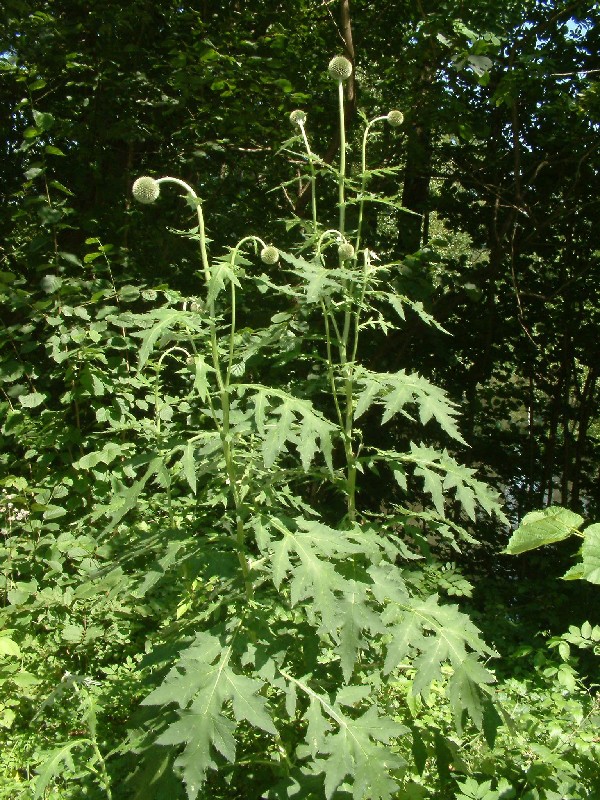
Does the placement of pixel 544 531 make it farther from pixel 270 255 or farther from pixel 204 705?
pixel 270 255

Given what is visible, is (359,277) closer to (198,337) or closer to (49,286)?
(198,337)

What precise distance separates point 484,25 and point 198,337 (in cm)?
325

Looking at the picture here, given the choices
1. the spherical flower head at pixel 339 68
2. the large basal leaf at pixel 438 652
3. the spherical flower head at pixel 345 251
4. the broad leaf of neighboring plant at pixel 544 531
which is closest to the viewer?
the broad leaf of neighboring plant at pixel 544 531

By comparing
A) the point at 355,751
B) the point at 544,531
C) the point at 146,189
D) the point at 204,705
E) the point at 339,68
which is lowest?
the point at 355,751

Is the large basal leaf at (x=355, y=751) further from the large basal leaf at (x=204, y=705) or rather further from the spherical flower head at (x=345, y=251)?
the spherical flower head at (x=345, y=251)

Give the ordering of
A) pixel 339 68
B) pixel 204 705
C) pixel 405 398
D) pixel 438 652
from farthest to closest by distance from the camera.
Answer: pixel 339 68, pixel 405 398, pixel 438 652, pixel 204 705

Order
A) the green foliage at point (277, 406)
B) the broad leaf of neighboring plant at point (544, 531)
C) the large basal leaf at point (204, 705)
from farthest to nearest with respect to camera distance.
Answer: the green foliage at point (277, 406) → the large basal leaf at point (204, 705) → the broad leaf of neighboring plant at point (544, 531)

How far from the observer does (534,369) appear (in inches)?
230

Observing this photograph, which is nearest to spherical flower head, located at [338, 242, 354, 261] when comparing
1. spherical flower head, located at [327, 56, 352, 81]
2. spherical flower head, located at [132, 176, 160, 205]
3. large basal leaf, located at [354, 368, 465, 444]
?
large basal leaf, located at [354, 368, 465, 444]

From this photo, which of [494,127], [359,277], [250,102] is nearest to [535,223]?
[494,127]

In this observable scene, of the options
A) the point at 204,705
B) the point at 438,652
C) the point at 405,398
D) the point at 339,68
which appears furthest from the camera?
the point at 339,68

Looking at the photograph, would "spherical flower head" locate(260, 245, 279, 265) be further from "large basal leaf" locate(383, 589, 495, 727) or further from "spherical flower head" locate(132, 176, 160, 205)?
"large basal leaf" locate(383, 589, 495, 727)

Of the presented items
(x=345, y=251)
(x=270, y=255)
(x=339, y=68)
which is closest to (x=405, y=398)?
(x=345, y=251)

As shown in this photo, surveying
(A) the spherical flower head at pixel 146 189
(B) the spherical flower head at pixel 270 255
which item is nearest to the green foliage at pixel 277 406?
(B) the spherical flower head at pixel 270 255
